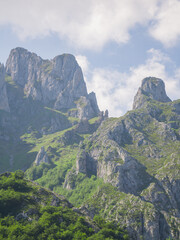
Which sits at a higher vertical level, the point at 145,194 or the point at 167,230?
the point at 145,194

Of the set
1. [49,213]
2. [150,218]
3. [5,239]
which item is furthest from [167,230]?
[5,239]

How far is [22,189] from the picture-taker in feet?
326

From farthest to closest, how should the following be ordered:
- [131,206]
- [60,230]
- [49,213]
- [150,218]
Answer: [131,206] < [150,218] < [49,213] < [60,230]

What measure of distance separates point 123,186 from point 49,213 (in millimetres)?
117092

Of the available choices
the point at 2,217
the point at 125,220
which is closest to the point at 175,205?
the point at 125,220

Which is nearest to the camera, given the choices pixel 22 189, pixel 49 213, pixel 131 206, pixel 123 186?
pixel 49 213

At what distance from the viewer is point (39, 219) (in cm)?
7994

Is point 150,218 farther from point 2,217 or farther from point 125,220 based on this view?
point 2,217

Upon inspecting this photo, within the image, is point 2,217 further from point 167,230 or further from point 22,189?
point 167,230

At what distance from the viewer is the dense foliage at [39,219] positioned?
2817 inches

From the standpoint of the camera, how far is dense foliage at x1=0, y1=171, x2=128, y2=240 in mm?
71562

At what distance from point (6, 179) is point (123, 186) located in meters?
112

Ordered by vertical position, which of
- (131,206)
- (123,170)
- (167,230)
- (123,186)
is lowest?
(167,230)

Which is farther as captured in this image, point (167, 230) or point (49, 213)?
point (167, 230)
